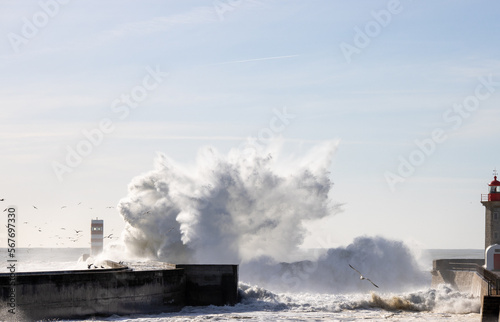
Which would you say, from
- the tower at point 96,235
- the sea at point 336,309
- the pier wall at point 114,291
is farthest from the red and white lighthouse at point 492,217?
the tower at point 96,235

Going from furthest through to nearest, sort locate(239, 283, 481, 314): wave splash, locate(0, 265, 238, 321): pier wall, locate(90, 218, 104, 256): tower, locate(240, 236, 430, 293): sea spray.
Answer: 1. locate(90, 218, 104, 256): tower
2. locate(240, 236, 430, 293): sea spray
3. locate(239, 283, 481, 314): wave splash
4. locate(0, 265, 238, 321): pier wall

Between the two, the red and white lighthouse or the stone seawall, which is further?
the red and white lighthouse

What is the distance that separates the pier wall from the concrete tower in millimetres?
13800

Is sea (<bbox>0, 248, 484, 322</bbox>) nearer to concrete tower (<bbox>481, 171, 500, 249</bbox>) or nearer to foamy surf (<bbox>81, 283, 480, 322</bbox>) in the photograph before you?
foamy surf (<bbox>81, 283, 480, 322</bbox>)

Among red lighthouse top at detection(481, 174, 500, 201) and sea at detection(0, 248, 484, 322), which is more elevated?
red lighthouse top at detection(481, 174, 500, 201)

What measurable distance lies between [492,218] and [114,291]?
18427mm

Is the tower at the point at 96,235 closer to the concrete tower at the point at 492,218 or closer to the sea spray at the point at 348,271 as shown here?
the sea spray at the point at 348,271

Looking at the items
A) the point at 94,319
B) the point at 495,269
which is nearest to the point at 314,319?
the point at 94,319

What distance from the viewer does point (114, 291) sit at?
20.6 m

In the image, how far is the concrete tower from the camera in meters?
31.8

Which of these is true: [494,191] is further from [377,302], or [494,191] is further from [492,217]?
[377,302]

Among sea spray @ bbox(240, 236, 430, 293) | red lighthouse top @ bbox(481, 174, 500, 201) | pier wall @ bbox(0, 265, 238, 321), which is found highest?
red lighthouse top @ bbox(481, 174, 500, 201)

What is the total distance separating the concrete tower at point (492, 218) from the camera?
31828 mm

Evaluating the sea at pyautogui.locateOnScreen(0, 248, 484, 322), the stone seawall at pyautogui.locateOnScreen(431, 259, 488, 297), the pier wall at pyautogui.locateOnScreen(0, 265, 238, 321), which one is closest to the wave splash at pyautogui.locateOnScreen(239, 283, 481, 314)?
the sea at pyautogui.locateOnScreen(0, 248, 484, 322)
